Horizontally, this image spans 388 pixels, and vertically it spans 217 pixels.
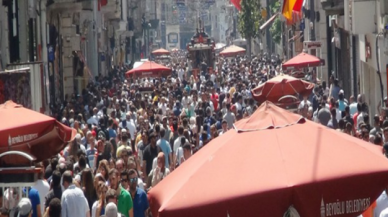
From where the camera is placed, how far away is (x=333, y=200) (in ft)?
24.0

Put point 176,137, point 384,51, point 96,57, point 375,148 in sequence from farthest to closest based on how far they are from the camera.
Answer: point 96,57
point 384,51
point 176,137
point 375,148

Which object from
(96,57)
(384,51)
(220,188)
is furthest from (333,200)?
(96,57)

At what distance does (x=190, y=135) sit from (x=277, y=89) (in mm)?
1897

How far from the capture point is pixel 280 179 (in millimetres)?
7293

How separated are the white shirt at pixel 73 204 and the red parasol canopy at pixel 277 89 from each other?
8546 millimetres

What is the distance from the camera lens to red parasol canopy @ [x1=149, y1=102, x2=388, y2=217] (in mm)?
7250

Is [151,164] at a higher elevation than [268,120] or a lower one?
lower

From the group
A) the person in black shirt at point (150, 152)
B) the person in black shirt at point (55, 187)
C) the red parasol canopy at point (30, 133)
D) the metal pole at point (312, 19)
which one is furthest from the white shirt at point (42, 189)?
the metal pole at point (312, 19)

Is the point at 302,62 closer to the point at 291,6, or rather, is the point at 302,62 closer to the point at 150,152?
the point at 291,6

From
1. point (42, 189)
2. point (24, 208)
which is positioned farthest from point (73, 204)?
point (24, 208)

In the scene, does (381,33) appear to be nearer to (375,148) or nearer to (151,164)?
(151,164)

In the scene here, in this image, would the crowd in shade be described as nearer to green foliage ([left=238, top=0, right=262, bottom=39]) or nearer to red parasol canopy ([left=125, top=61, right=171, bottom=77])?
red parasol canopy ([left=125, top=61, right=171, bottom=77])

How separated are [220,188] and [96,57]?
146 ft

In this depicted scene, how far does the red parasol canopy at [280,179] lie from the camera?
725cm
